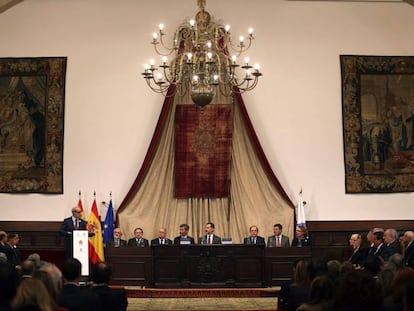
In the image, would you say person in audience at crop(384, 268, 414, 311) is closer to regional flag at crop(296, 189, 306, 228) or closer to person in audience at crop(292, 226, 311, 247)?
person in audience at crop(292, 226, 311, 247)

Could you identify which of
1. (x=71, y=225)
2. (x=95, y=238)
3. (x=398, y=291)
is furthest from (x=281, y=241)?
(x=398, y=291)

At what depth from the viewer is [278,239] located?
498 inches

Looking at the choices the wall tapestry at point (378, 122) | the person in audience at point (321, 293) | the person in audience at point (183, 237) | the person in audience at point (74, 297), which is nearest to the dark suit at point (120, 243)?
the person in audience at point (183, 237)

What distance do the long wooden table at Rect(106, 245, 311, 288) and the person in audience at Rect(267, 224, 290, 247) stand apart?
21.5 inches

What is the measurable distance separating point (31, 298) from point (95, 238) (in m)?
8.55

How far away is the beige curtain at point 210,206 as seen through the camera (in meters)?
13.3

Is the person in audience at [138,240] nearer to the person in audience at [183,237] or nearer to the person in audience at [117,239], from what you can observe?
the person in audience at [117,239]

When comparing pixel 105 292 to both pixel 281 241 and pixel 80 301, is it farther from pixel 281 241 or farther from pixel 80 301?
pixel 281 241

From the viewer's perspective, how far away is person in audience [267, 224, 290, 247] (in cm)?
1259

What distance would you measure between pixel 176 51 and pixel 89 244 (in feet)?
13.6

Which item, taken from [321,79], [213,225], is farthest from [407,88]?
[213,225]

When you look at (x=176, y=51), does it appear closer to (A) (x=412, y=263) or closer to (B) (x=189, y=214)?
(B) (x=189, y=214)

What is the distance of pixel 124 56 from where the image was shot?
13656mm

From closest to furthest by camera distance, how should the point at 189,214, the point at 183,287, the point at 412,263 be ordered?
1. the point at 412,263
2. the point at 183,287
3. the point at 189,214
